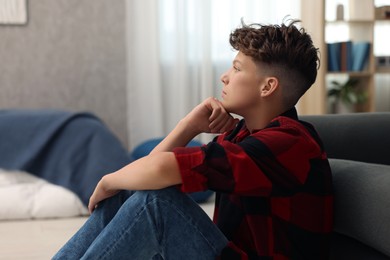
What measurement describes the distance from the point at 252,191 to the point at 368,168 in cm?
33

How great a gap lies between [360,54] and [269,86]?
3.13 metres

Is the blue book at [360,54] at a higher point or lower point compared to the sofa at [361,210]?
higher

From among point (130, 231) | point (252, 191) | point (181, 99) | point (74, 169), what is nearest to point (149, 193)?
point (130, 231)

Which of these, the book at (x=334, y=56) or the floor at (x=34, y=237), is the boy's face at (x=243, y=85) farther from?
the book at (x=334, y=56)

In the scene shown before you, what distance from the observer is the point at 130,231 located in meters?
1.28

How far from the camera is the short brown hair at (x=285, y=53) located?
1.39 metres

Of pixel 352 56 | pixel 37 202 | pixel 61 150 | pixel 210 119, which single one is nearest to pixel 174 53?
pixel 352 56

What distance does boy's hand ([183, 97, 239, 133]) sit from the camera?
1.58 m

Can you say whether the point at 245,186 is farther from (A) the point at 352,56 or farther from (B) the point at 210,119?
(A) the point at 352,56

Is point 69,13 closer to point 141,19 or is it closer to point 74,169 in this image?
point 141,19

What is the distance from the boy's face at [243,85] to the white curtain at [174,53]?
293 centimetres

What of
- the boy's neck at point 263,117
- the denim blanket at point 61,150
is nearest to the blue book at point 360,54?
the denim blanket at point 61,150

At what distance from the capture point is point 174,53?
14.4 ft

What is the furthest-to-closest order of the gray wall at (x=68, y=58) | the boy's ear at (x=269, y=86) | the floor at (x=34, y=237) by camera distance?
the gray wall at (x=68, y=58), the floor at (x=34, y=237), the boy's ear at (x=269, y=86)
